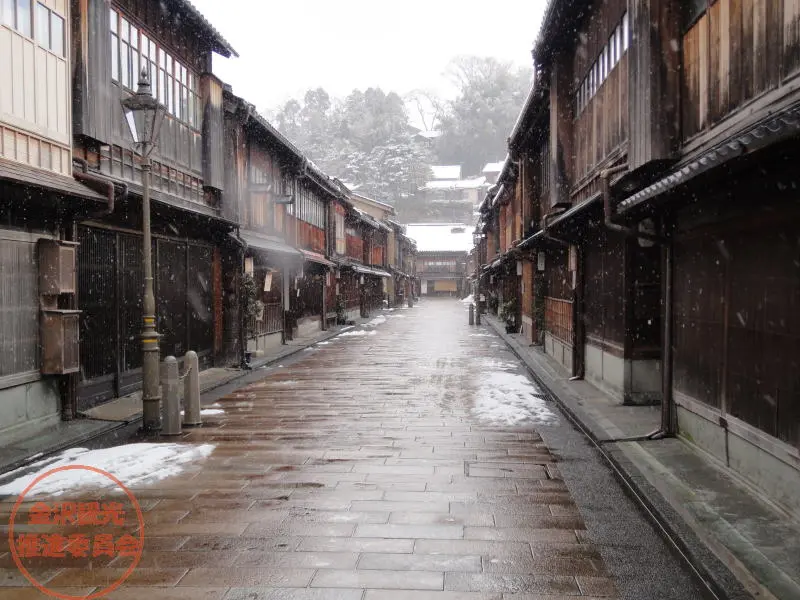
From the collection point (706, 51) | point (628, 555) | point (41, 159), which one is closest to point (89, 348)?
point (41, 159)

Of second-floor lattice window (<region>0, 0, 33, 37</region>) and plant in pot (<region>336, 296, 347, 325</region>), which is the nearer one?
second-floor lattice window (<region>0, 0, 33, 37</region>)

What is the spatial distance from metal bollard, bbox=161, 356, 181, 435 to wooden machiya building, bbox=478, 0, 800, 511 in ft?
22.6

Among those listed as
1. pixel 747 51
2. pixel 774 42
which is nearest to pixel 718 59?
pixel 747 51

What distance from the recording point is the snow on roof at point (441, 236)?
9000cm

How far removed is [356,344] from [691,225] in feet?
60.7

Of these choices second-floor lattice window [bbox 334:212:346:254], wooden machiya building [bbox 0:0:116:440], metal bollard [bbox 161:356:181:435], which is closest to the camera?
wooden machiya building [bbox 0:0:116:440]

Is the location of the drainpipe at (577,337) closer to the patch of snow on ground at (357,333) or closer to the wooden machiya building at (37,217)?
the wooden machiya building at (37,217)

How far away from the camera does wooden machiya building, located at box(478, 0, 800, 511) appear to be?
618 cm

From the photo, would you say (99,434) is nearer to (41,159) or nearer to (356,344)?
(41,159)

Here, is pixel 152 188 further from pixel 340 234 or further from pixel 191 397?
pixel 340 234

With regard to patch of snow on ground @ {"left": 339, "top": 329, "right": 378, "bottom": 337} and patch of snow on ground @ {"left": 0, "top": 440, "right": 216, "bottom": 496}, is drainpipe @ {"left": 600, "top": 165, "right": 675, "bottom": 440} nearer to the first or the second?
patch of snow on ground @ {"left": 0, "top": 440, "right": 216, "bottom": 496}

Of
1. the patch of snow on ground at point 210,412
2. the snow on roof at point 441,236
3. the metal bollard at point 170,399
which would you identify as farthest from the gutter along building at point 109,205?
the snow on roof at point 441,236

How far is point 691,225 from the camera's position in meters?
8.77

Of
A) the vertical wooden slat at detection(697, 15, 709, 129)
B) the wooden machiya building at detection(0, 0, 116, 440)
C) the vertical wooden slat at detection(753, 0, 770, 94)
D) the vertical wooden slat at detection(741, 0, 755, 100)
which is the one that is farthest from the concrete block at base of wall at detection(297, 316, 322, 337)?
the vertical wooden slat at detection(753, 0, 770, 94)
